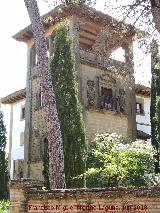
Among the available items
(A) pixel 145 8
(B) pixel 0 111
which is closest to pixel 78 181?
(A) pixel 145 8

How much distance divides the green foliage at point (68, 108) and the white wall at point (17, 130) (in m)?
10.8

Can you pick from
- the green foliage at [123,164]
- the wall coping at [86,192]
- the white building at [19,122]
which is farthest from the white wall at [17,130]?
the wall coping at [86,192]

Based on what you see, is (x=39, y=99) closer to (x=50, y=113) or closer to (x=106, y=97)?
(x=106, y=97)

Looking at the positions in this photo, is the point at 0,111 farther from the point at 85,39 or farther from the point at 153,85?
the point at 153,85

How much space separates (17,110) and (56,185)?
18741 mm

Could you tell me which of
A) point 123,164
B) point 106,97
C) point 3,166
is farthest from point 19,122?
point 123,164

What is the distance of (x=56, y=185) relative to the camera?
12.1 m

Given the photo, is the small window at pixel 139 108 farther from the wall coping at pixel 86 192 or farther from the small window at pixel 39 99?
the wall coping at pixel 86 192

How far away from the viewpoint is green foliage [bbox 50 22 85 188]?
56.2 feet

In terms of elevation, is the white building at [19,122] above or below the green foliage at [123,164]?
above

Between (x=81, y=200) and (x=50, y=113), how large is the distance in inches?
165

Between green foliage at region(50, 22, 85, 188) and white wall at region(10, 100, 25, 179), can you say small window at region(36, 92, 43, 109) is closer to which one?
→ green foliage at region(50, 22, 85, 188)

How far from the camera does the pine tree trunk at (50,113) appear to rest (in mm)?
12320

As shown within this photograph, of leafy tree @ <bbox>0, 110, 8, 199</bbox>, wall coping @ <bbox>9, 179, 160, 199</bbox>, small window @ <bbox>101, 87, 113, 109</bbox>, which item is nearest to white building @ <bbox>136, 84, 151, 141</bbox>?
small window @ <bbox>101, 87, 113, 109</bbox>
